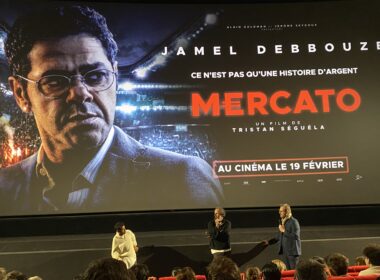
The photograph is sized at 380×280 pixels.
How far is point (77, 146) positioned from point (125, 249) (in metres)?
2.12

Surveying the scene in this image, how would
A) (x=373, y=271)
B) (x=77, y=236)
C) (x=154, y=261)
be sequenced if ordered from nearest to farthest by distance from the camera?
(x=373, y=271), (x=154, y=261), (x=77, y=236)

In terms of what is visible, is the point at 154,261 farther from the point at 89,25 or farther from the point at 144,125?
the point at 89,25

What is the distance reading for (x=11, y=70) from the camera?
689 centimetres

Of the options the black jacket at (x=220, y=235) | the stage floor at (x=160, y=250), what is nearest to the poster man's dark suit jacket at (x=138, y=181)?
the stage floor at (x=160, y=250)

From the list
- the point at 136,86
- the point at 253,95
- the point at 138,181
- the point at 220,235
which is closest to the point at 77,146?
the point at 138,181

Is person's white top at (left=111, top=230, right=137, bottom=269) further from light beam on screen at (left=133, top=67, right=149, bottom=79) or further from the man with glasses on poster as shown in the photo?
light beam on screen at (left=133, top=67, right=149, bottom=79)

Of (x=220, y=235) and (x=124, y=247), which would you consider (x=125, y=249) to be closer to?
(x=124, y=247)

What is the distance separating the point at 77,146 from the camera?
22.6 feet

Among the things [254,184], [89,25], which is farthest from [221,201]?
[89,25]

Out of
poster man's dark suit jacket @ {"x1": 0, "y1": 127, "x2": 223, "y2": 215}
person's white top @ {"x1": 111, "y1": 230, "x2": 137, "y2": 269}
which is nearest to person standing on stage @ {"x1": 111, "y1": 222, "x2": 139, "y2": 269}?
person's white top @ {"x1": 111, "y1": 230, "x2": 137, "y2": 269}

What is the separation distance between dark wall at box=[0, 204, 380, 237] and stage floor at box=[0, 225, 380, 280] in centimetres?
27

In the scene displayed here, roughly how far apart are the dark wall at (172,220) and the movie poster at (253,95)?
14cm

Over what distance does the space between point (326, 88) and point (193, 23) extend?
2417mm

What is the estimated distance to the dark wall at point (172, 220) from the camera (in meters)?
6.84
